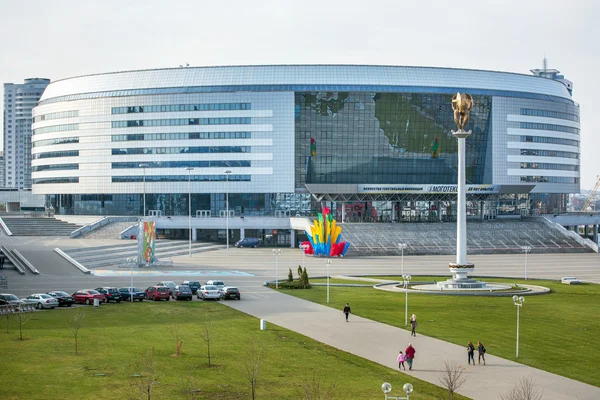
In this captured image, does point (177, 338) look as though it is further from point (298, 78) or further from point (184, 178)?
point (298, 78)

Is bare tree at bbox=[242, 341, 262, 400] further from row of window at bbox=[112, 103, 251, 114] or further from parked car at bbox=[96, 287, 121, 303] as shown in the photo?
row of window at bbox=[112, 103, 251, 114]

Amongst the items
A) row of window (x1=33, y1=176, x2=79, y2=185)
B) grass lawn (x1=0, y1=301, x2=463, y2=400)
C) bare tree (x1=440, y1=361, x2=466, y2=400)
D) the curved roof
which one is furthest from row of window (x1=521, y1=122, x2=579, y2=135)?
bare tree (x1=440, y1=361, x2=466, y2=400)

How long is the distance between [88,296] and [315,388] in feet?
117

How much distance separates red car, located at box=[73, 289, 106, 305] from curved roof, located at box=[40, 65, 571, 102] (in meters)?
82.2

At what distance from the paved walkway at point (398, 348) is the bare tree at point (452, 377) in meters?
0.32

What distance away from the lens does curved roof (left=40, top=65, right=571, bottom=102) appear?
14250cm

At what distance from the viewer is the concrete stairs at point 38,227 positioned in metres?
136

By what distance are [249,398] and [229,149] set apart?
110684 mm

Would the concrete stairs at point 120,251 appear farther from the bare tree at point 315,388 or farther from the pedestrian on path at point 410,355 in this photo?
the bare tree at point 315,388

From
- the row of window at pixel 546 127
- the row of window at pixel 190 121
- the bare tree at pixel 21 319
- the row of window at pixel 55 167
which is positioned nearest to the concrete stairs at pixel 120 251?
the row of window at pixel 190 121

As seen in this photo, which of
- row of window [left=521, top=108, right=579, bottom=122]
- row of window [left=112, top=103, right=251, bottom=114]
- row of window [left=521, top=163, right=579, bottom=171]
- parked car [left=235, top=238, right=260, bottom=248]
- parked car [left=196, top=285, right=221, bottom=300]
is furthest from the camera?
row of window [left=521, top=163, right=579, bottom=171]

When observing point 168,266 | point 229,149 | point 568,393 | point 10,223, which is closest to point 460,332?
point 568,393

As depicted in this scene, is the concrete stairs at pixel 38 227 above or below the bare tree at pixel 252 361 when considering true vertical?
above

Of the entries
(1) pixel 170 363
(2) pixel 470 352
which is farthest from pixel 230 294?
(2) pixel 470 352
